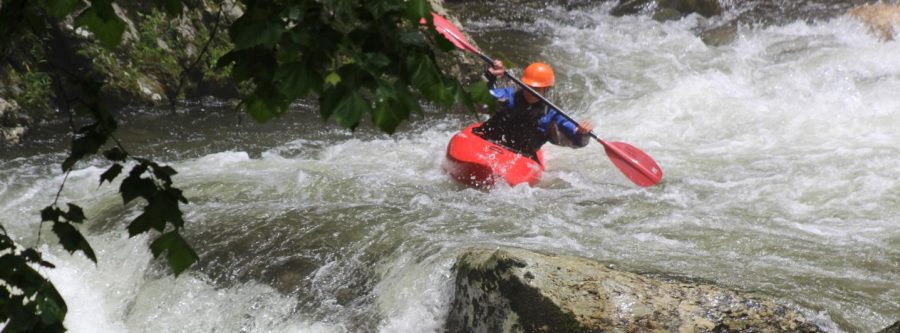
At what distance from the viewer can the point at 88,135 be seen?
1.64 metres

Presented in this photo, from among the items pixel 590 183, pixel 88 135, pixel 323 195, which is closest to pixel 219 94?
pixel 323 195

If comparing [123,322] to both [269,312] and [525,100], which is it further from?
[525,100]

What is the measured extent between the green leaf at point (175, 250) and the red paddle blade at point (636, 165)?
4429mm

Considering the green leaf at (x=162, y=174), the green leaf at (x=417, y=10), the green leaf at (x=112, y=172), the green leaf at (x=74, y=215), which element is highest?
the green leaf at (x=417, y=10)

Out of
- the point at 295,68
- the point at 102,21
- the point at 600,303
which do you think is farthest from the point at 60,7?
the point at 600,303

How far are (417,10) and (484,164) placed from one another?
4.14 meters

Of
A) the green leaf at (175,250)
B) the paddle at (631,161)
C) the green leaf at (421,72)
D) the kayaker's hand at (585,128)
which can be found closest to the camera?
the green leaf at (421,72)

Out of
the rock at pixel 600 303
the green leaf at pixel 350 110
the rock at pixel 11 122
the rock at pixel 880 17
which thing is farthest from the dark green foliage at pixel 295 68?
the rock at pixel 880 17

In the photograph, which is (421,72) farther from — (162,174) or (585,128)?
(585,128)

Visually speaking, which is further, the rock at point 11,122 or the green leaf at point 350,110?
the rock at point 11,122

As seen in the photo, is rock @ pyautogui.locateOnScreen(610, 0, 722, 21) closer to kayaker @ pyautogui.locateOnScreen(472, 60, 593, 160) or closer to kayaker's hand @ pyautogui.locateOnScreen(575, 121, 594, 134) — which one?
kayaker @ pyautogui.locateOnScreen(472, 60, 593, 160)

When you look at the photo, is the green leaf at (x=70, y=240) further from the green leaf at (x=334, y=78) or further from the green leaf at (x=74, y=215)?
the green leaf at (x=334, y=78)

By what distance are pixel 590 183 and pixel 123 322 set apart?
3207mm

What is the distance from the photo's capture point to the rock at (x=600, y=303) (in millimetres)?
3014
